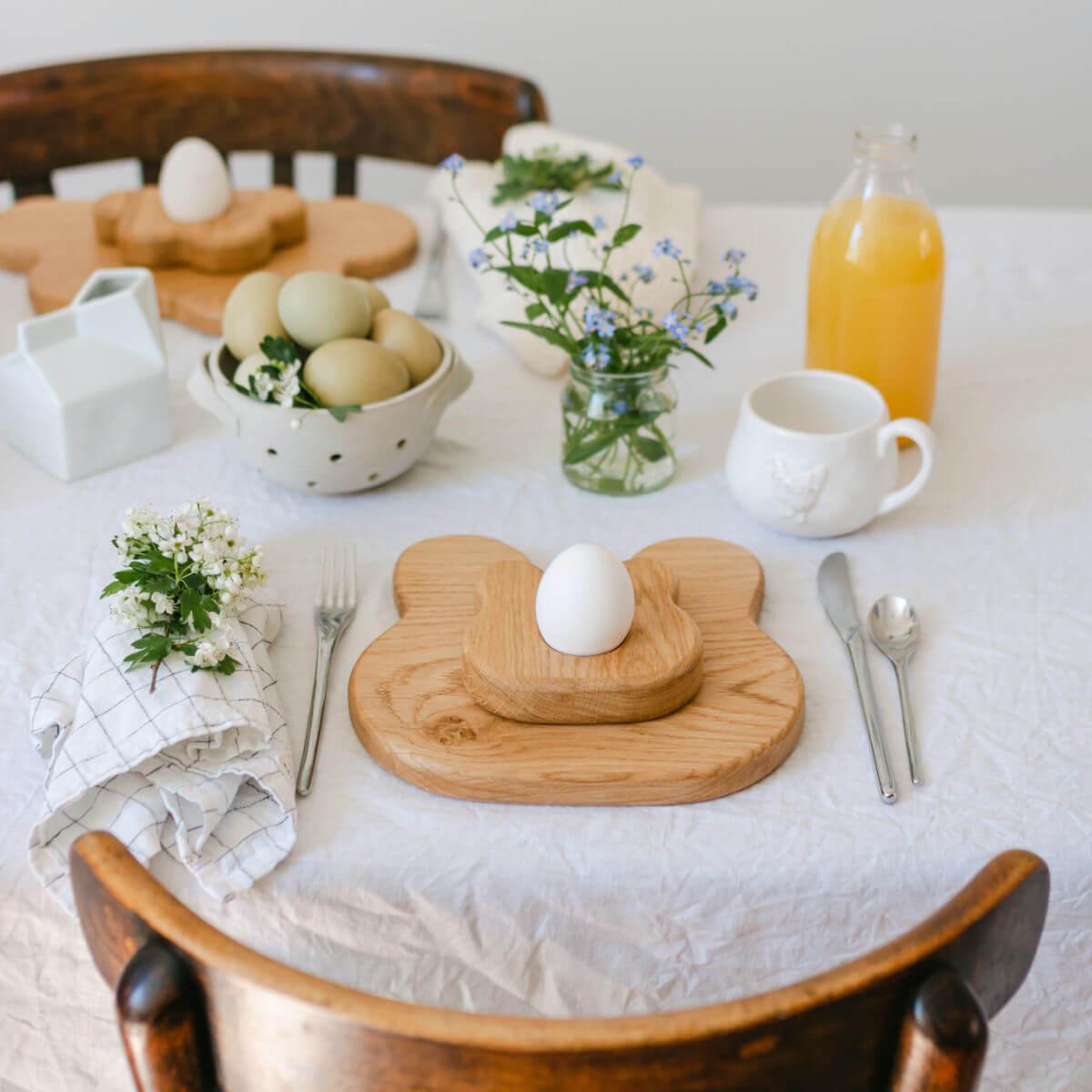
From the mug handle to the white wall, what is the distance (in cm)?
171

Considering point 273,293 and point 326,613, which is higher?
point 273,293

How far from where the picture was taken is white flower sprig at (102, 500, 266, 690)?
697mm

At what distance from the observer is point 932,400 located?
1.02 meters

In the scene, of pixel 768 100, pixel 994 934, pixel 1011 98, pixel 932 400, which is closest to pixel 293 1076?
pixel 994 934

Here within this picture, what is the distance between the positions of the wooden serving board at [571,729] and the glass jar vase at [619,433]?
0.16 m

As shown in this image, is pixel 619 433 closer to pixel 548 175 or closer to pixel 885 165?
pixel 885 165

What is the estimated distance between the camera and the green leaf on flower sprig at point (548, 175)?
1.27 meters

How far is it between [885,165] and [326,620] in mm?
518

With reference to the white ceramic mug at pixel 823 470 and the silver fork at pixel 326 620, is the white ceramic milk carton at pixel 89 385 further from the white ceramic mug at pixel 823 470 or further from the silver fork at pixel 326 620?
the white ceramic mug at pixel 823 470

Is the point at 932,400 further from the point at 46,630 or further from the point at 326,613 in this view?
the point at 46,630

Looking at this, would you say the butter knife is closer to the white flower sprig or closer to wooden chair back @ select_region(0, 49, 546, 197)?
the white flower sprig

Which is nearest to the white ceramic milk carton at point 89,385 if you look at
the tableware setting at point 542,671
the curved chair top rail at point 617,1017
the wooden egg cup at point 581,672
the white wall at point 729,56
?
the tableware setting at point 542,671

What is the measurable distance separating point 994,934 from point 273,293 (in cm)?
66

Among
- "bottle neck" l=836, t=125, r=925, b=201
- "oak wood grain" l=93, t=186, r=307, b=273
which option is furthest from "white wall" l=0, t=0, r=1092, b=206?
"bottle neck" l=836, t=125, r=925, b=201
